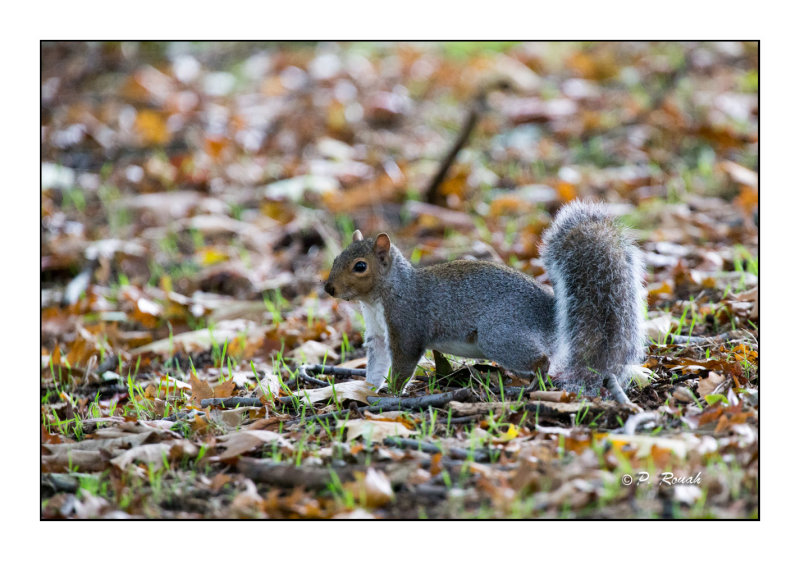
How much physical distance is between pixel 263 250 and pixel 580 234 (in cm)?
361

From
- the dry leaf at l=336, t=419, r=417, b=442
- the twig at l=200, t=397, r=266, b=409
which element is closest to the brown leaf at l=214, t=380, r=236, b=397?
the twig at l=200, t=397, r=266, b=409

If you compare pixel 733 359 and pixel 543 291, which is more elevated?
pixel 543 291

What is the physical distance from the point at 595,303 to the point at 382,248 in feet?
3.06

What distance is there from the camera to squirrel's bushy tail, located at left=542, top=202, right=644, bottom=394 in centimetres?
338

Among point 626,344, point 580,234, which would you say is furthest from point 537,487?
point 580,234

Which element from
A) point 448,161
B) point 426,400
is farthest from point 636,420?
point 448,161

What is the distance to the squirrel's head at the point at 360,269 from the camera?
3711 millimetres

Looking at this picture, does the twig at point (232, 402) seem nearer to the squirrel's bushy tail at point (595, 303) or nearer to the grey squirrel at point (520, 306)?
the grey squirrel at point (520, 306)

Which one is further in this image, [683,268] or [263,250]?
[263,250]

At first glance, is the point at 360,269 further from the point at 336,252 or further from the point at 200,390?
the point at 336,252

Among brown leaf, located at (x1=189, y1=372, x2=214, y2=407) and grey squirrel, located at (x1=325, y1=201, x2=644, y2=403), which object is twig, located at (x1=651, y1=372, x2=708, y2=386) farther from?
brown leaf, located at (x1=189, y1=372, x2=214, y2=407)

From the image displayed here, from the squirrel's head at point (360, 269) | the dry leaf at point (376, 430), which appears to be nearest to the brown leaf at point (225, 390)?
the squirrel's head at point (360, 269)

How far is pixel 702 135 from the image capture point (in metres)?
7.68

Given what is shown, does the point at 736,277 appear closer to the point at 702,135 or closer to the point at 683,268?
the point at 683,268
